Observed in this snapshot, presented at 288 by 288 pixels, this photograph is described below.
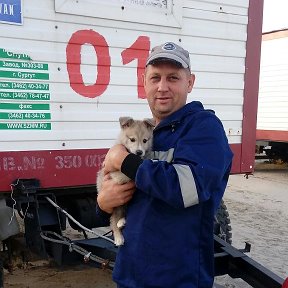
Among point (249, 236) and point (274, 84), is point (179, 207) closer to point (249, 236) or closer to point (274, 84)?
point (249, 236)

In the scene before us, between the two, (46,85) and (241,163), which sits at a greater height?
(46,85)

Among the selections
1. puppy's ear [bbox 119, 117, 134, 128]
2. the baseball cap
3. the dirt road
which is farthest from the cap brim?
the dirt road

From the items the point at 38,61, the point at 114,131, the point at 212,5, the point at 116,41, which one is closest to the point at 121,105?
the point at 114,131

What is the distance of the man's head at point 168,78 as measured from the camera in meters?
1.69

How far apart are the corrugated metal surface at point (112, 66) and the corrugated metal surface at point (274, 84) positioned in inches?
310

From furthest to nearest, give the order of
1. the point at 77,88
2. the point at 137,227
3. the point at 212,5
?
the point at 212,5 → the point at 77,88 → the point at 137,227

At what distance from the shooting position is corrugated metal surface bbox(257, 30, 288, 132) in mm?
11586

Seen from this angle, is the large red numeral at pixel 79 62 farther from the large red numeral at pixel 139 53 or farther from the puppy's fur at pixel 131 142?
the puppy's fur at pixel 131 142

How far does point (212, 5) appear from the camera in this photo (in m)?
4.01

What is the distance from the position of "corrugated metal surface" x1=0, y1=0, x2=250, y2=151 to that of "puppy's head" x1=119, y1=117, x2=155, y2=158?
105 centimetres

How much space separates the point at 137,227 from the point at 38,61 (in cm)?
201

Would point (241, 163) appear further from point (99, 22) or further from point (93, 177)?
point (99, 22)

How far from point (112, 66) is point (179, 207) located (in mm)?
2261

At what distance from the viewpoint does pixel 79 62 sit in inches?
134
